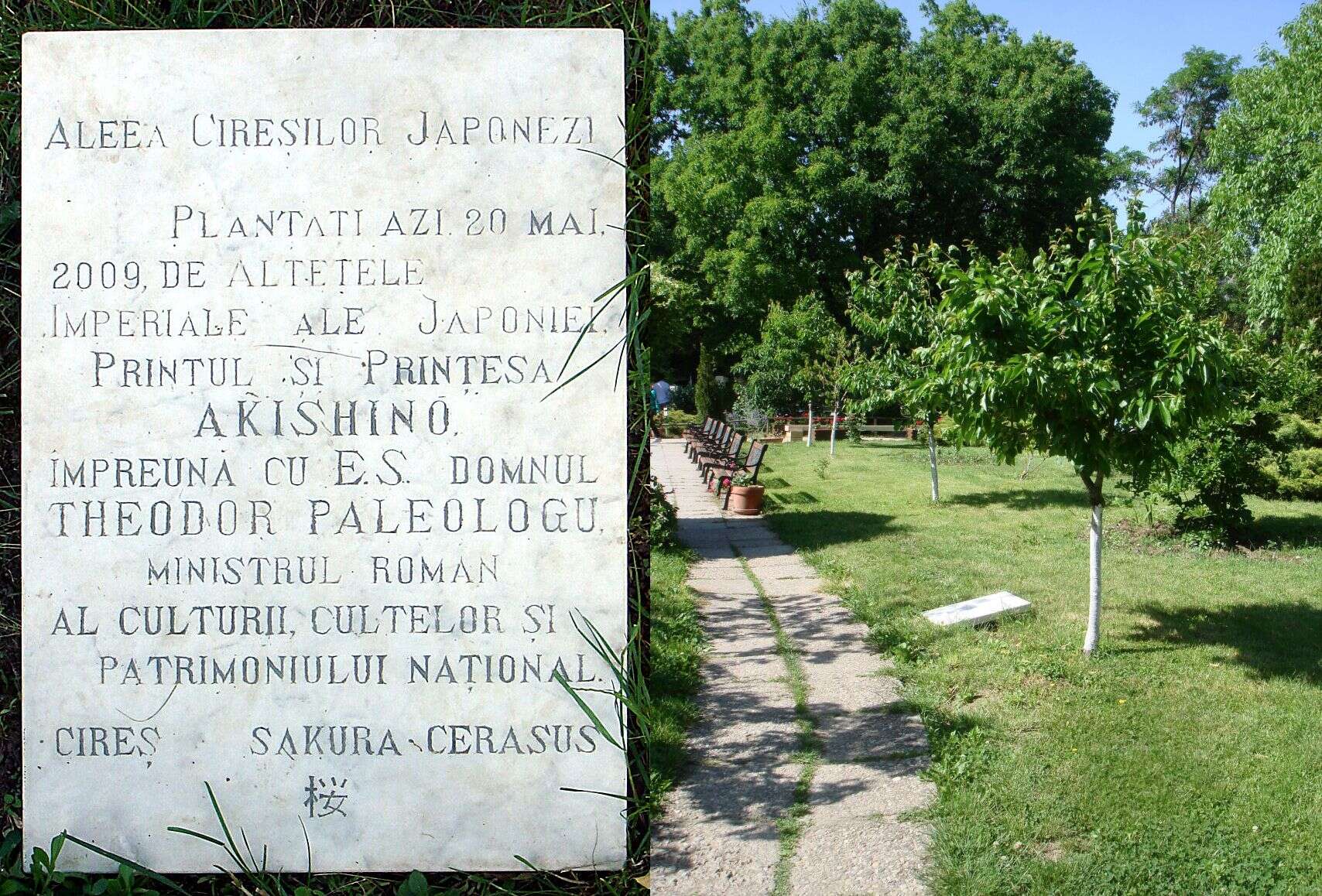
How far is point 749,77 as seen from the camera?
29.2 metres

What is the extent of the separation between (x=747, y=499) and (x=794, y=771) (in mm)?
7160

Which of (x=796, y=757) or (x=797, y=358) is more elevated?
(x=797, y=358)

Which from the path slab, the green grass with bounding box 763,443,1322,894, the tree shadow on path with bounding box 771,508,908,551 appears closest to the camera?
the path slab

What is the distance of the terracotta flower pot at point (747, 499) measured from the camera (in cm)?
1120

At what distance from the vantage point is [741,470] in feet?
40.5

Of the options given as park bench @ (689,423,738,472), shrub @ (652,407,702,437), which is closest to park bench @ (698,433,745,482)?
park bench @ (689,423,738,472)

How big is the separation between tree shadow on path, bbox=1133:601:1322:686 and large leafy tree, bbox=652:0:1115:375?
1956 cm

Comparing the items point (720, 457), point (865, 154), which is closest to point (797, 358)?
point (865, 154)

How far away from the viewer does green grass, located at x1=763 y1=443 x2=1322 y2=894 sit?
3.48 m

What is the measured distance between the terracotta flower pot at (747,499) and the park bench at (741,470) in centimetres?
9

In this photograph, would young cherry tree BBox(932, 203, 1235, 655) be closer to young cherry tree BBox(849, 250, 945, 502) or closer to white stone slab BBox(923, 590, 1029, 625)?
white stone slab BBox(923, 590, 1029, 625)

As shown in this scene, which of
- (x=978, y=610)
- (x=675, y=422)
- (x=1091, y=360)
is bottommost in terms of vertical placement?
(x=978, y=610)

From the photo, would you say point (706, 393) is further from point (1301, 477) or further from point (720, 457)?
point (1301, 477)

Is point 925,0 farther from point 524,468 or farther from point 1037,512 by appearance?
point 524,468
